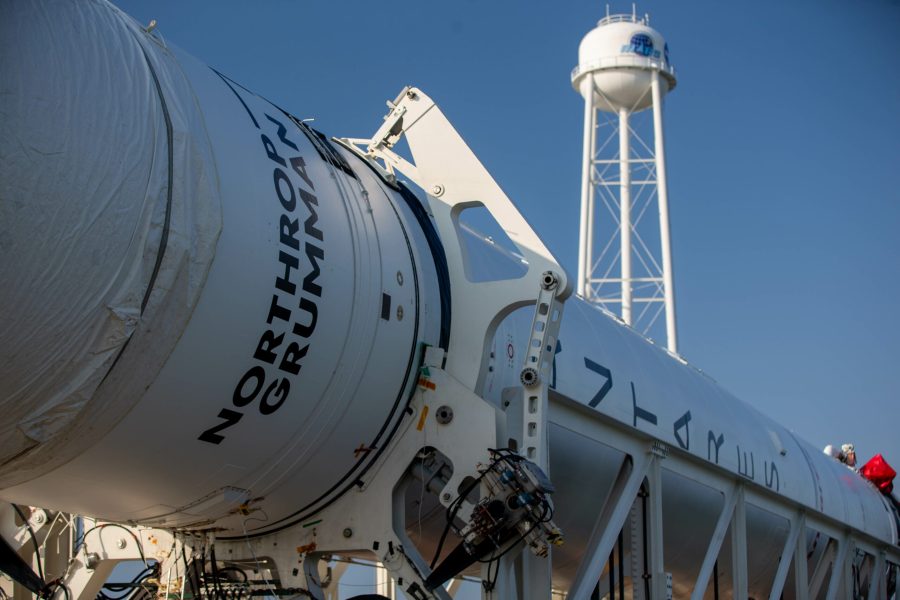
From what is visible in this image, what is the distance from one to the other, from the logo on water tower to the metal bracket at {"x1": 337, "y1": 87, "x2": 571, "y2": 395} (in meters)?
24.0

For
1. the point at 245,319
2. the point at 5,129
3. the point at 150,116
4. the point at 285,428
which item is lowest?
the point at 285,428

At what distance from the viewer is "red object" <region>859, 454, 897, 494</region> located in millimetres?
16266

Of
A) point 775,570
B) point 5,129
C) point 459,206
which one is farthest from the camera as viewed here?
point 775,570

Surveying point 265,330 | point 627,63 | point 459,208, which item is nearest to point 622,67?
point 627,63

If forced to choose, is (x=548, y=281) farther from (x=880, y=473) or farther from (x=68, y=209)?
(x=880, y=473)

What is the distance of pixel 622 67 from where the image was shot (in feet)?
96.1

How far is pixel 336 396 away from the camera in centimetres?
540

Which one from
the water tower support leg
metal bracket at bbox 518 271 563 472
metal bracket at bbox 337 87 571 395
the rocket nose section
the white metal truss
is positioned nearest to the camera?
the rocket nose section

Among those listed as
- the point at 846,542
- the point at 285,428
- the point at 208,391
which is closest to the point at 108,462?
the point at 208,391

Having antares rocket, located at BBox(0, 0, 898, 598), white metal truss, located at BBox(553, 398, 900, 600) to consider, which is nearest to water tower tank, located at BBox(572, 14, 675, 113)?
white metal truss, located at BBox(553, 398, 900, 600)

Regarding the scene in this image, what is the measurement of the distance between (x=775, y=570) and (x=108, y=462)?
9109 mm

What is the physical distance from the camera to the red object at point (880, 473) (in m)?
16.3

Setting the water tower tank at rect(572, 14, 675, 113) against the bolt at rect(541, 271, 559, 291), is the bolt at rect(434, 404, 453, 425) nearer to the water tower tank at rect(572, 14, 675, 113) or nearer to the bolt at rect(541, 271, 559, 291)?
the bolt at rect(541, 271, 559, 291)

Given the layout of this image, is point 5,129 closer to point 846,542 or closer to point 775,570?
point 775,570
